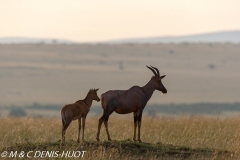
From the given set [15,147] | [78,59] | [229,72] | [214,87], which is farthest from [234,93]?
[15,147]

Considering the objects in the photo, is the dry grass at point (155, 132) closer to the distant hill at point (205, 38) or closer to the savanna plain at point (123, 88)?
the savanna plain at point (123, 88)

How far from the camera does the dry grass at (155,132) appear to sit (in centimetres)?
1830

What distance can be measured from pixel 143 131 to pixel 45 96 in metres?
39.1

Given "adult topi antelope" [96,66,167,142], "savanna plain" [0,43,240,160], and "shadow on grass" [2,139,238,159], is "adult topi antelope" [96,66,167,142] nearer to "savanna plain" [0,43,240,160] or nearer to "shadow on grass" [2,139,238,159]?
"savanna plain" [0,43,240,160]

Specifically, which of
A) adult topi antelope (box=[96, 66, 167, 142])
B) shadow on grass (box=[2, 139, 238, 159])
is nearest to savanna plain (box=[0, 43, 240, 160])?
shadow on grass (box=[2, 139, 238, 159])

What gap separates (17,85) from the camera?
63.7 m

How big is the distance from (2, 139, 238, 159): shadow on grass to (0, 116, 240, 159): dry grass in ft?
2.86

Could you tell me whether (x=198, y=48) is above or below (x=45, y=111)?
above

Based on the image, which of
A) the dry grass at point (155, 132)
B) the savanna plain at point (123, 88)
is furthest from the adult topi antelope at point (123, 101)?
the dry grass at point (155, 132)

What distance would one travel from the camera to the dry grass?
18.3 meters

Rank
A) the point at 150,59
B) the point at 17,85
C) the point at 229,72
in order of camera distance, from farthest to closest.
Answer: the point at 150,59 < the point at 229,72 < the point at 17,85

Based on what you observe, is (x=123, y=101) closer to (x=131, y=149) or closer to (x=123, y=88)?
(x=131, y=149)

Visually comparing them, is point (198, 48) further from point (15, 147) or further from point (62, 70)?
point (15, 147)

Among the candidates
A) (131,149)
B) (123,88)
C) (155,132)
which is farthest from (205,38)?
(131,149)
